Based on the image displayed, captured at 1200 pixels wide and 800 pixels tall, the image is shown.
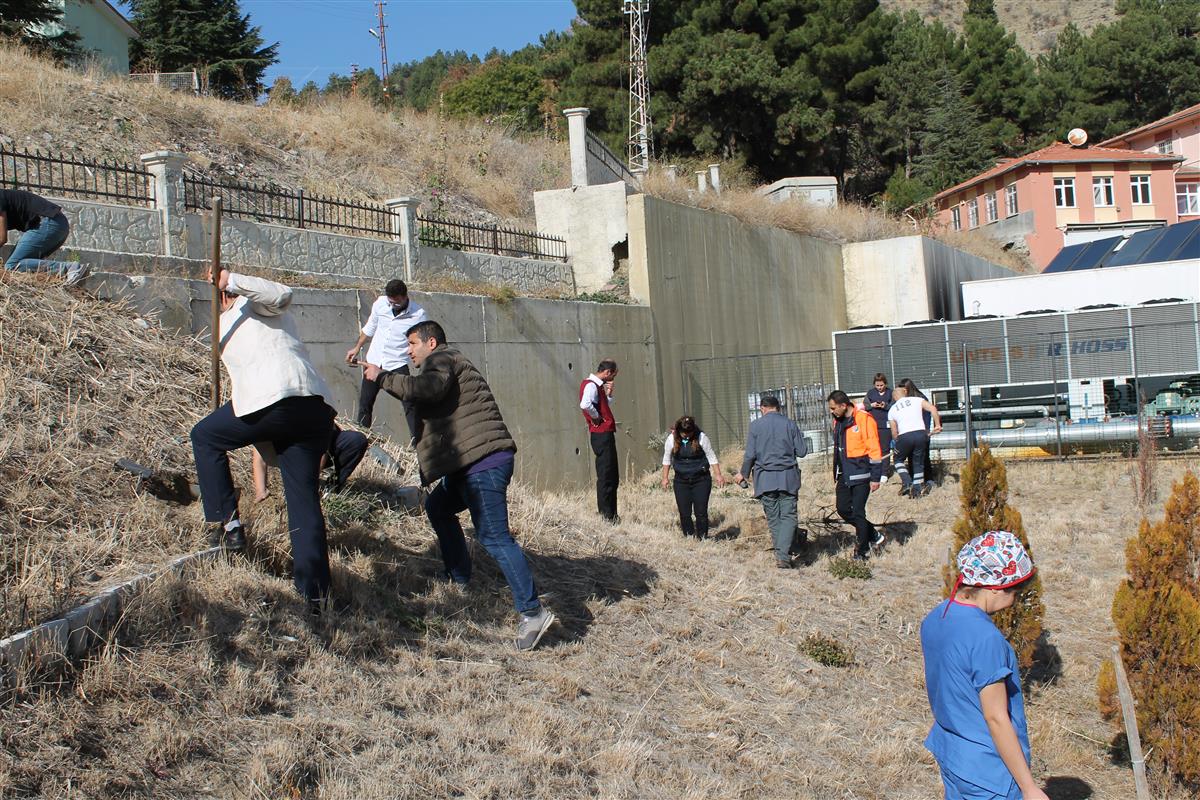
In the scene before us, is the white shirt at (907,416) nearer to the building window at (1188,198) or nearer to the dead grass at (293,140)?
the dead grass at (293,140)

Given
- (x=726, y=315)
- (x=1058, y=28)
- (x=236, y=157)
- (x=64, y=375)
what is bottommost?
(x=64, y=375)

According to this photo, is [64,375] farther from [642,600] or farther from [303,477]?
[642,600]

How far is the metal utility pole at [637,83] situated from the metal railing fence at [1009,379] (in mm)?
14357

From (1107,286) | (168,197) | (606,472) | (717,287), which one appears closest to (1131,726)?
(606,472)

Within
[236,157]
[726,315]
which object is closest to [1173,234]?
[726,315]

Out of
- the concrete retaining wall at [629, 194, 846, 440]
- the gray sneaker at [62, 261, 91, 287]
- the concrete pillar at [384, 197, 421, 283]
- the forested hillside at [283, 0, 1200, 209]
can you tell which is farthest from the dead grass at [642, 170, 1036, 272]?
the gray sneaker at [62, 261, 91, 287]

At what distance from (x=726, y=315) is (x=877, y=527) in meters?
7.99

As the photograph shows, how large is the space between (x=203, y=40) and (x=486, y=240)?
21538 mm

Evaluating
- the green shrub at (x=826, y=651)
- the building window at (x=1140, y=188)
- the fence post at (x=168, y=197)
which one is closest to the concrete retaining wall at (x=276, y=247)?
the fence post at (x=168, y=197)

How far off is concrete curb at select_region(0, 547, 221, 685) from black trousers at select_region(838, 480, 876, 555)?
23.9ft

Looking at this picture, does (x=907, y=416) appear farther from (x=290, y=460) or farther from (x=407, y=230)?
(x=290, y=460)

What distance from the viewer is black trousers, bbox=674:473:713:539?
10891 millimetres

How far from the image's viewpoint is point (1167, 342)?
17188 mm

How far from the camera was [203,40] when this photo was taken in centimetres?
3275
